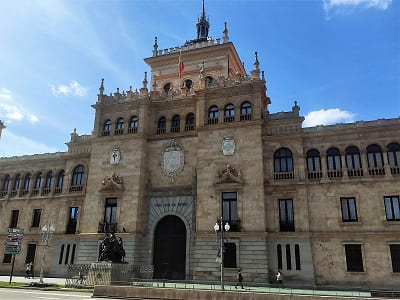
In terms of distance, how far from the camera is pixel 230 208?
2998 cm

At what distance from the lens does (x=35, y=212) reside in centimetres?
3909

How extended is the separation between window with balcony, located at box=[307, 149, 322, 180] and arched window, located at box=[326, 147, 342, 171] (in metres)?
0.81

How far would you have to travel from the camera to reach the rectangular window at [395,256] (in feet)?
83.5

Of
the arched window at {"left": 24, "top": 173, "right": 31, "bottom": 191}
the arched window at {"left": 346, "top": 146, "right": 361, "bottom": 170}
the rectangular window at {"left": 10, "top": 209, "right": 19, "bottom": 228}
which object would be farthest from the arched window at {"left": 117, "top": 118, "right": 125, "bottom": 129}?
the arched window at {"left": 346, "top": 146, "right": 361, "bottom": 170}

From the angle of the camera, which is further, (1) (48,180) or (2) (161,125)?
(1) (48,180)

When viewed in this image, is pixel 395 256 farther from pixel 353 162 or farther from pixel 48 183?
pixel 48 183

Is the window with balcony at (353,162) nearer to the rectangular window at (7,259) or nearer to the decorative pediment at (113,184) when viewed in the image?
the decorative pediment at (113,184)

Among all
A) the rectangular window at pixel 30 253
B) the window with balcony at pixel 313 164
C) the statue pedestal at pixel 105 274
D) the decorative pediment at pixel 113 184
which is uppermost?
the window with balcony at pixel 313 164

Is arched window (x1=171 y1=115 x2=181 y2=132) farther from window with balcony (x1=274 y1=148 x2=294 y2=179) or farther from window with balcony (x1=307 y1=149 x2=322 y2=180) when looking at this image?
window with balcony (x1=307 y1=149 x2=322 y2=180)

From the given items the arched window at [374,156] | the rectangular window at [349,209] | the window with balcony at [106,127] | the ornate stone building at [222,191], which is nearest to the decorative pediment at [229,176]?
the ornate stone building at [222,191]

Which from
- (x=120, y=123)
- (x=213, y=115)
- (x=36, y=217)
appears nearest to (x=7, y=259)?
(x=36, y=217)

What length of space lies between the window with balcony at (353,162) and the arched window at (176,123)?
52.7 ft

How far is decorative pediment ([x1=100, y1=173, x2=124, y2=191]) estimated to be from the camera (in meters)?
33.1

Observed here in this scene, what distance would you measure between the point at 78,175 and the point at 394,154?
31.1 metres
